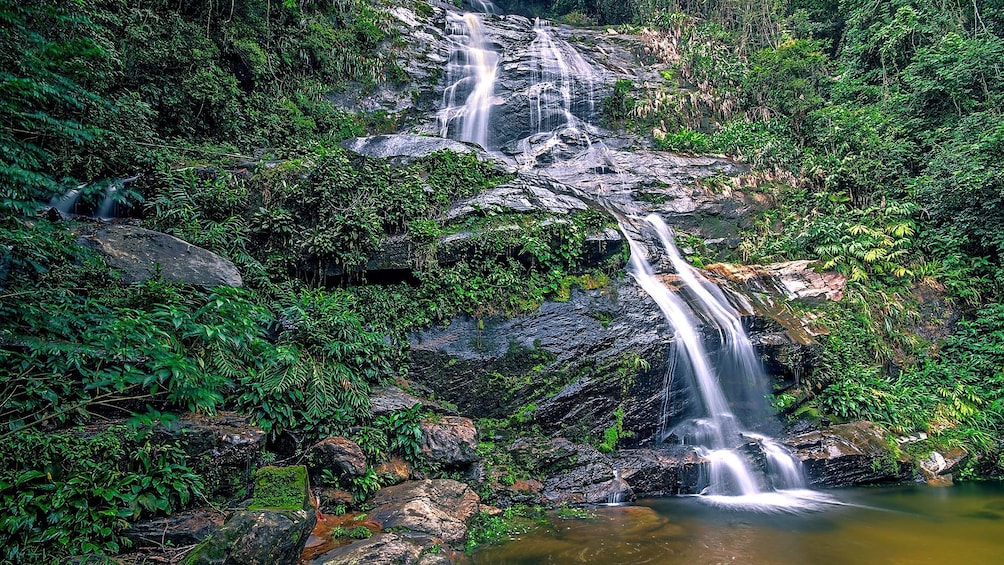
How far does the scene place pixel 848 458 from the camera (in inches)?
306

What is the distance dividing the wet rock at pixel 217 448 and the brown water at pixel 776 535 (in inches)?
103

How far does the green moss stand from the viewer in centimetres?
438

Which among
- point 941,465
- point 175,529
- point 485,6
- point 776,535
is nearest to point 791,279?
point 941,465

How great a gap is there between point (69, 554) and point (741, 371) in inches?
367

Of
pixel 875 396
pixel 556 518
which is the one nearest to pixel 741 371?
pixel 875 396

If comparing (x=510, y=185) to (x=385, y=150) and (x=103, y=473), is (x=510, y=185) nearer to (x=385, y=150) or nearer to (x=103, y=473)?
(x=385, y=150)

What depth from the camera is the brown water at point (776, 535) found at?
504 centimetres

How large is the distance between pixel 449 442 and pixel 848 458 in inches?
258

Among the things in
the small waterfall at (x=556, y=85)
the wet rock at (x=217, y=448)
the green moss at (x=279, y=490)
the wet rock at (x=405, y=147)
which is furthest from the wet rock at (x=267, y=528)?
the small waterfall at (x=556, y=85)

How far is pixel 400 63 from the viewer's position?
54.7 feet

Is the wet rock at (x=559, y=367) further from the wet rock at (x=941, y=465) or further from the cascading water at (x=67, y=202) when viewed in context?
the cascading water at (x=67, y=202)

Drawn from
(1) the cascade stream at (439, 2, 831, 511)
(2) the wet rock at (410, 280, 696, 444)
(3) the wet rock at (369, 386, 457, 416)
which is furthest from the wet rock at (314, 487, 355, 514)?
(1) the cascade stream at (439, 2, 831, 511)

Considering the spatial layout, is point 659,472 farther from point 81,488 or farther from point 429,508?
point 81,488

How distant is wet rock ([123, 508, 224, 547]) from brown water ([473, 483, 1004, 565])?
8.47 feet
